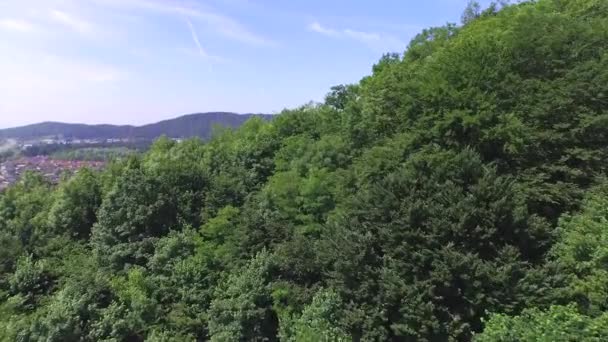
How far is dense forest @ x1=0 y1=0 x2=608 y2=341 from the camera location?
21.3m

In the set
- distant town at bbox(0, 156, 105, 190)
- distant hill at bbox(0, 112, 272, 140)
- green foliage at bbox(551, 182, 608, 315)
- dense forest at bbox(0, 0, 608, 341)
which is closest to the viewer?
green foliage at bbox(551, 182, 608, 315)

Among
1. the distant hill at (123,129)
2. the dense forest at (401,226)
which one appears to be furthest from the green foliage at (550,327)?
the distant hill at (123,129)

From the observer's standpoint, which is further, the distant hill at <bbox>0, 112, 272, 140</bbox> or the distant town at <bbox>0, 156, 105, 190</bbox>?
the distant hill at <bbox>0, 112, 272, 140</bbox>

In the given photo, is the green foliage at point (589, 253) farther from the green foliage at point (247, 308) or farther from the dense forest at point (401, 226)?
the green foliage at point (247, 308)

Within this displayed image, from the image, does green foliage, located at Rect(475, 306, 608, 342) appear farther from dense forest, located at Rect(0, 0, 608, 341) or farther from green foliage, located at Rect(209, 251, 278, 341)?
green foliage, located at Rect(209, 251, 278, 341)

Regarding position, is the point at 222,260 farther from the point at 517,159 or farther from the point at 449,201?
the point at 517,159

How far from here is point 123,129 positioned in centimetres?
17512

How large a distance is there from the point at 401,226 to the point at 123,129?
6560 inches

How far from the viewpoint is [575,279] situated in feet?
65.3

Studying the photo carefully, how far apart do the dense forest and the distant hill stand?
268 ft

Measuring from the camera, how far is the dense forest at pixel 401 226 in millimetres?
21281

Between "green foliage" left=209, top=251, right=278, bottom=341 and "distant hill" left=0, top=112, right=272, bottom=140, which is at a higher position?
"distant hill" left=0, top=112, right=272, bottom=140

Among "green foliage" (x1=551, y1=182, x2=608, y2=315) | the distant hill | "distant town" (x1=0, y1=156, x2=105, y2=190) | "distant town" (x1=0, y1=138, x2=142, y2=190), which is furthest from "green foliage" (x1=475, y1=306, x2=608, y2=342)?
the distant hill

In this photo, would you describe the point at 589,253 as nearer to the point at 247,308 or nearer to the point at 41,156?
the point at 247,308
